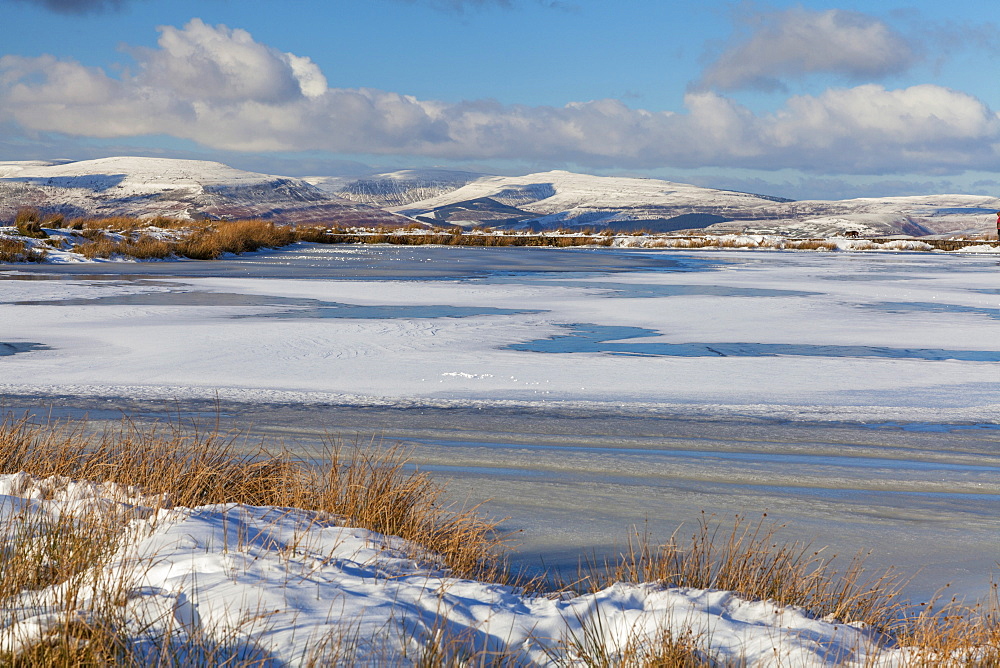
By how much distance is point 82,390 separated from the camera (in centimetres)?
691

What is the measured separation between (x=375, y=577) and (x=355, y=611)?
0.30 meters

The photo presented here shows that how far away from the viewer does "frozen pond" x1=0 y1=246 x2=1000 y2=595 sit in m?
4.46

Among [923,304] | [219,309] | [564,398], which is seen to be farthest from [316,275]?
[564,398]

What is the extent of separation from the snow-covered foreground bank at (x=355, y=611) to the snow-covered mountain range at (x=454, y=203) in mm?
56905

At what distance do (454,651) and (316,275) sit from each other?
17312 millimetres

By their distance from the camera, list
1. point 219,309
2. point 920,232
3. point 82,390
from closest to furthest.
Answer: point 82,390, point 219,309, point 920,232

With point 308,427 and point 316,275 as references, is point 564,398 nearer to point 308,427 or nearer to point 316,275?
point 308,427

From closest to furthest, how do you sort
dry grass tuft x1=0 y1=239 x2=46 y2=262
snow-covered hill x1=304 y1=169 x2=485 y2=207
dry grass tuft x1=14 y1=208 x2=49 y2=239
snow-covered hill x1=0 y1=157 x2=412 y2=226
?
dry grass tuft x1=0 y1=239 x2=46 y2=262 < dry grass tuft x1=14 y1=208 x2=49 y2=239 < snow-covered hill x1=0 y1=157 x2=412 y2=226 < snow-covered hill x1=304 y1=169 x2=485 y2=207

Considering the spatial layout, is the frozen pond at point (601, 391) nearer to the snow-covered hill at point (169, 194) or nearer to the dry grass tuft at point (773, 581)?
the dry grass tuft at point (773, 581)

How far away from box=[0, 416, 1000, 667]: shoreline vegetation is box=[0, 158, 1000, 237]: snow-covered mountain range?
56065 millimetres

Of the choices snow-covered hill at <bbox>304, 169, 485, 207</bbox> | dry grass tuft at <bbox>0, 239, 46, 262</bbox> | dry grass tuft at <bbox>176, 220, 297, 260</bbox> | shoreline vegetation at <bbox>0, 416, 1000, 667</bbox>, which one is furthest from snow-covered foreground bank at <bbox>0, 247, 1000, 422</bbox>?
snow-covered hill at <bbox>304, 169, 485, 207</bbox>

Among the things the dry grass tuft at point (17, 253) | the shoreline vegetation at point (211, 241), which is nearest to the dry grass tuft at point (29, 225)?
the shoreline vegetation at point (211, 241)

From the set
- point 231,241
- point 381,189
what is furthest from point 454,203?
point 231,241

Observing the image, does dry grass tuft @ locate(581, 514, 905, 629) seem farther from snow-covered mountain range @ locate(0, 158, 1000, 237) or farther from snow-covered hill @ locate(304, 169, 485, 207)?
snow-covered hill @ locate(304, 169, 485, 207)
